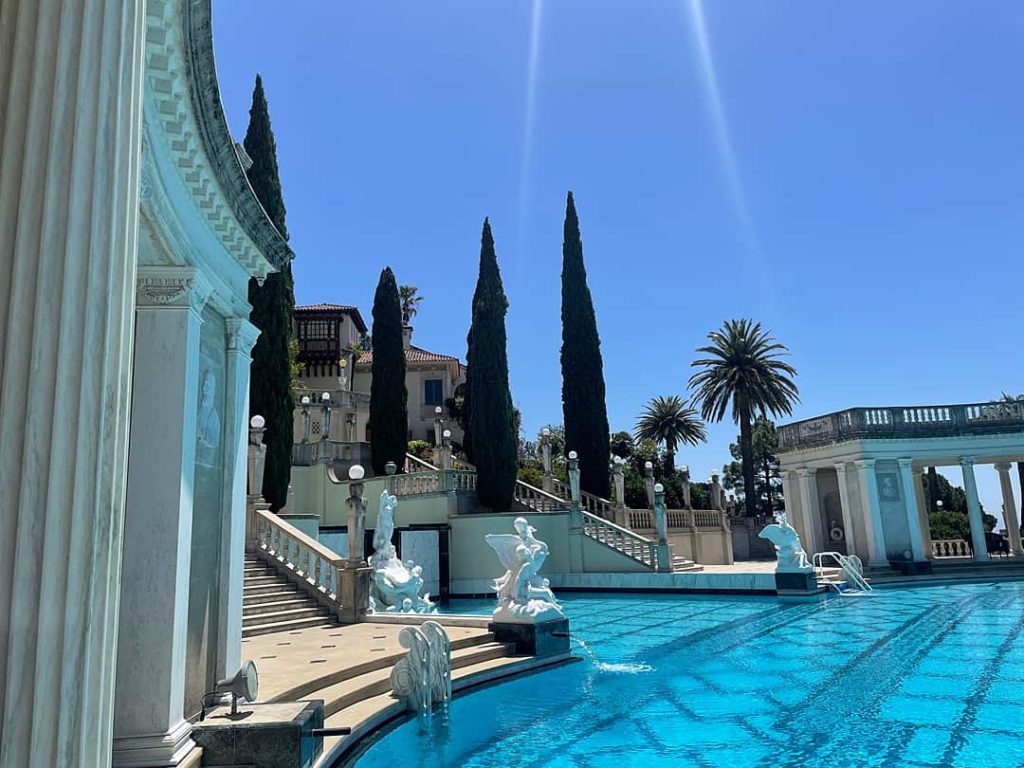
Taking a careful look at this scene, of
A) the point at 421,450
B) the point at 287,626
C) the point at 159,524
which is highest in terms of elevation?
the point at 421,450

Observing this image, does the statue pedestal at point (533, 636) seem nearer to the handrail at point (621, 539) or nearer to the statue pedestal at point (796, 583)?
the statue pedestal at point (796, 583)

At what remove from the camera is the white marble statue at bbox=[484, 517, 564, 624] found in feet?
38.1

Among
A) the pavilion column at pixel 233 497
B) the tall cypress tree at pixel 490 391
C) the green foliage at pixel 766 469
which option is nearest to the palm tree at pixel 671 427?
the green foliage at pixel 766 469

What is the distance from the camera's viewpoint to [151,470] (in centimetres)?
544

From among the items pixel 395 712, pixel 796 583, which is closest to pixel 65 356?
pixel 395 712

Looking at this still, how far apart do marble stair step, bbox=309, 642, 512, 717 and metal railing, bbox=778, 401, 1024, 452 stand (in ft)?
69.3

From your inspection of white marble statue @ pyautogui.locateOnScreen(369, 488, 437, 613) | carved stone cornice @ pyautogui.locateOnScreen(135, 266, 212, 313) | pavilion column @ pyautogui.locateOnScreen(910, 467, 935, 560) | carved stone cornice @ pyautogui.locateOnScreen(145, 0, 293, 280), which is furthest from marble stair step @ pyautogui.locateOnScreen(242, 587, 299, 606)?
pavilion column @ pyautogui.locateOnScreen(910, 467, 935, 560)

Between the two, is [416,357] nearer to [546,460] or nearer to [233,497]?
[546,460]

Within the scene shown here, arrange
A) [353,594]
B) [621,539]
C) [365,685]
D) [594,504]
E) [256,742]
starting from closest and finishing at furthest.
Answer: [256,742] < [365,685] < [353,594] < [621,539] < [594,504]

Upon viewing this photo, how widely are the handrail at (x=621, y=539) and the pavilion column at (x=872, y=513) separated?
346 inches

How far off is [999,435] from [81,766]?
102 ft

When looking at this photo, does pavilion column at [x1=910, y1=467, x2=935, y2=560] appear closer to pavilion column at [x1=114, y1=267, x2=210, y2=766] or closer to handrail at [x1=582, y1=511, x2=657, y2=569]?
handrail at [x1=582, y1=511, x2=657, y2=569]

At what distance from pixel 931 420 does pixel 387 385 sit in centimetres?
2188

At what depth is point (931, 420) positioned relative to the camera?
26.9 meters
